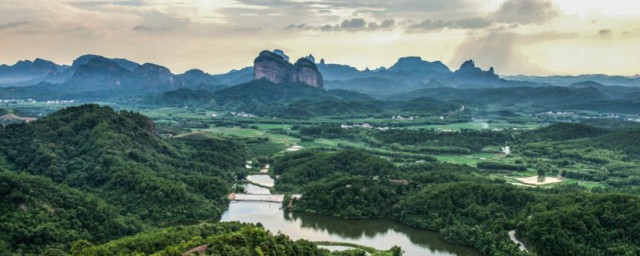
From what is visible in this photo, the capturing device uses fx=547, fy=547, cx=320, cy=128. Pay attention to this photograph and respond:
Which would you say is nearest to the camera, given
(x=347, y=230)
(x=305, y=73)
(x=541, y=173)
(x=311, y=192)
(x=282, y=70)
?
(x=347, y=230)

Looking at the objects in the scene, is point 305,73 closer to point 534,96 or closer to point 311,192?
point 534,96

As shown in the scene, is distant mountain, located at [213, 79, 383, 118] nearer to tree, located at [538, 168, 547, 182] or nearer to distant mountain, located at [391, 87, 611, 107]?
distant mountain, located at [391, 87, 611, 107]

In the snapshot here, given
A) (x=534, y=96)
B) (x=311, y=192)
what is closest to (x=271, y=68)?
(x=534, y=96)

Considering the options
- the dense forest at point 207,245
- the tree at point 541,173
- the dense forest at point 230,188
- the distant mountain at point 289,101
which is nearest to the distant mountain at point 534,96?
the distant mountain at point 289,101

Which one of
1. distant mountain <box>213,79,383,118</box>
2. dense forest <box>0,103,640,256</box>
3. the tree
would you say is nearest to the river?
dense forest <box>0,103,640,256</box>

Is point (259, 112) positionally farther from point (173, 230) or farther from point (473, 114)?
point (173, 230)

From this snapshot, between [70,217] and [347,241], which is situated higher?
[70,217]

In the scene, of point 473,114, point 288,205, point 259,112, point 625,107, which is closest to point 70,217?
point 288,205
